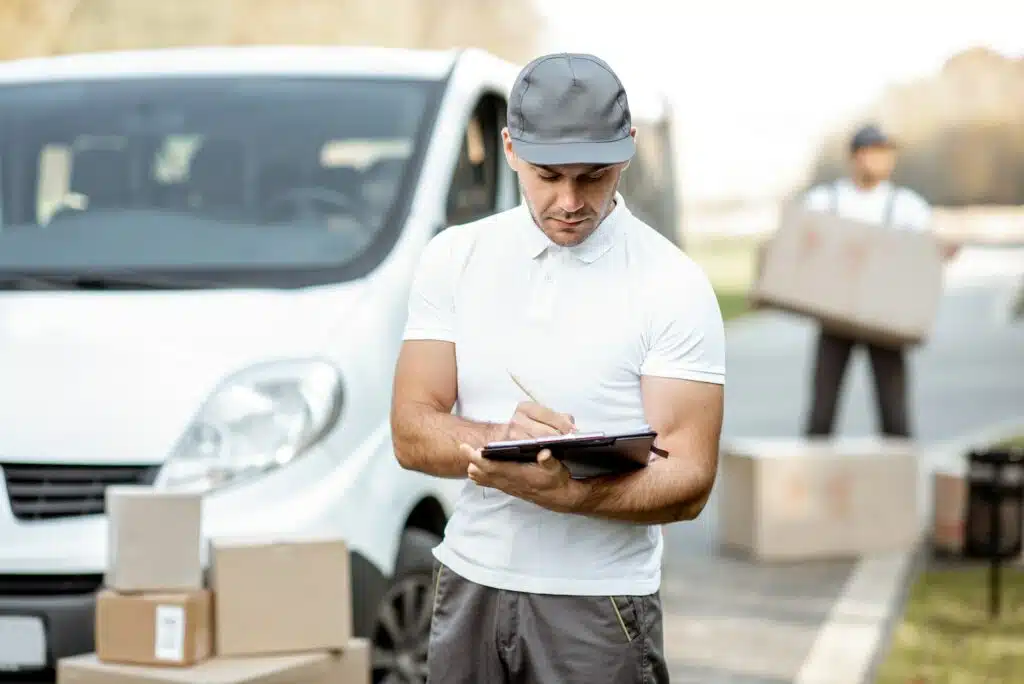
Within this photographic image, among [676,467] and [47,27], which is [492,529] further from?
[47,27]

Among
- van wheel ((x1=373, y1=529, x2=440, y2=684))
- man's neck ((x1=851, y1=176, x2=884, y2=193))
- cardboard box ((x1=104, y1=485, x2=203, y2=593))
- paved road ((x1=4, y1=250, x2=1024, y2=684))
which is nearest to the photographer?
cardboard box ((x1=104, y1=485, x2=203, y2=593))

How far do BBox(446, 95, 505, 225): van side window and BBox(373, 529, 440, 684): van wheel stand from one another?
1.05 metres

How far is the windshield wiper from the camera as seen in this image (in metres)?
5.35

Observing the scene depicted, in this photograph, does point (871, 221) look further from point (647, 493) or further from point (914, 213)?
point (647, 493)

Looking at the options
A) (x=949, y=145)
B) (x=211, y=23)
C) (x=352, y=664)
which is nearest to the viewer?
(x=352, y=664)

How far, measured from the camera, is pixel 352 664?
459 cm

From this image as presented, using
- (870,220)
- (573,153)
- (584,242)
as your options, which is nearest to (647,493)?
(584,242)

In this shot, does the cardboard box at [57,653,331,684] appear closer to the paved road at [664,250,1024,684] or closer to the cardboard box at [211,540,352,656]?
the cardboard box at [211,540,352,656]

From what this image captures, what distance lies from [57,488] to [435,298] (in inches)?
84.6

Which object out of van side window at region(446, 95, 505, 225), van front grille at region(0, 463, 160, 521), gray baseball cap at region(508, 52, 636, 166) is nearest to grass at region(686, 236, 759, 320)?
van side window at region(446, 95, 505, 225)

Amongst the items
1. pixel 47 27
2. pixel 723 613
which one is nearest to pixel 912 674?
pixel 723 613

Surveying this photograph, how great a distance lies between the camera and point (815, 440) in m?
9.59

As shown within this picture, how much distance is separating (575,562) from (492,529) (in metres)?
0.16

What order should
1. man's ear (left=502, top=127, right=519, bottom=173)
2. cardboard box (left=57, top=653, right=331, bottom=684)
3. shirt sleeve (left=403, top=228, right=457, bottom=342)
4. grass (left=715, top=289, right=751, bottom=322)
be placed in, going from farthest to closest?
grass (left=715, top=289, right=751, bottom=322) < cardboard box (left=57, top=653, right=331, bottom=684) < shirt sleeve (left=403, top=228, right=457, bottom=342) < man's ear (left=502, top=127, right=519, bottom=173)
